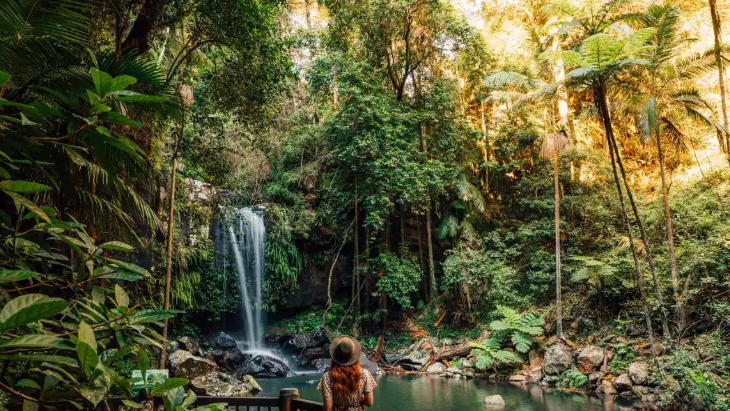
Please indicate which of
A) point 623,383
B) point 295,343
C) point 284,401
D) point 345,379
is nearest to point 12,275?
point 284,401

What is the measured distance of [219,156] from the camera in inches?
341

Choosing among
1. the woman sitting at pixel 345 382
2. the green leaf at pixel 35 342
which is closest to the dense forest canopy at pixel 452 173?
the woman sitting at pixel 345 382

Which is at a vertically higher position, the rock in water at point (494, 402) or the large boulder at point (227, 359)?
the large boulder at point (227, 359)

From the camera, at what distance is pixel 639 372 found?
895 centimetres

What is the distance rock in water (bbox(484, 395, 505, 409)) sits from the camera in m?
8.42

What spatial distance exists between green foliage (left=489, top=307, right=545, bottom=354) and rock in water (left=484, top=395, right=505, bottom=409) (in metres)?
2.80

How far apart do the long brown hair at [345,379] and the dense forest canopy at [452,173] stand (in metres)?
2.06

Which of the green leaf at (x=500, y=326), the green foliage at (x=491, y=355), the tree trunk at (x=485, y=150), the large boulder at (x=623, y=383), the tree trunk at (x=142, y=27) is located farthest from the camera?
the tree trunk at (x=485, y=150)

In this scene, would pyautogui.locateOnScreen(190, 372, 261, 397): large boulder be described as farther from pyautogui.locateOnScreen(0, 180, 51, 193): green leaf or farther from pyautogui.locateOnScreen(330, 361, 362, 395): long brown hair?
pyautogui.locateOnScreen(0, 180, 51, 193): green leaf

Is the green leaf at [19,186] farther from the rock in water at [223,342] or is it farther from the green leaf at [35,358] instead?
the rock in water at [223,342]

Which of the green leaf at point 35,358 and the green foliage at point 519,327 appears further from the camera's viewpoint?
the green foliage at point 519,327

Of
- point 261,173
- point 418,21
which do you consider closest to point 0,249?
point 418,21

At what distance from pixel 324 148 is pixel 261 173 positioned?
8.32ft

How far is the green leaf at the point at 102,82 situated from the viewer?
4.71ft
